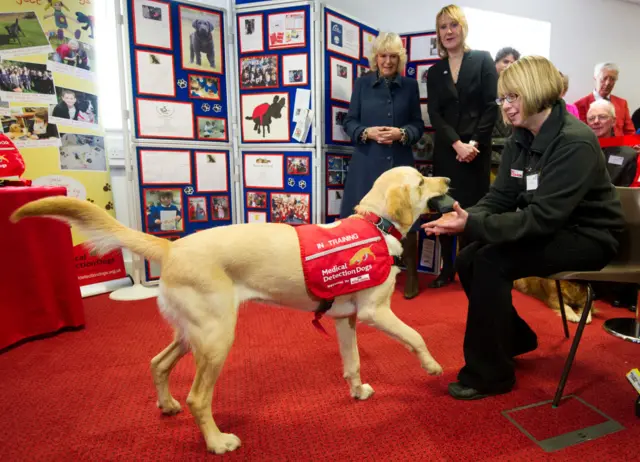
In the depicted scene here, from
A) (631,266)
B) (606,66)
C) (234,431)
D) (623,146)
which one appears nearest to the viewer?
(234,431)

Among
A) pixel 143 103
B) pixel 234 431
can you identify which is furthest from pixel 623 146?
pixel 143 103

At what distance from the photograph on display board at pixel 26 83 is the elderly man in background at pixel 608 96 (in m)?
5.70

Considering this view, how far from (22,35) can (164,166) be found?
1.56 m

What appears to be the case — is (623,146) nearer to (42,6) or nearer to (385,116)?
(385,116)

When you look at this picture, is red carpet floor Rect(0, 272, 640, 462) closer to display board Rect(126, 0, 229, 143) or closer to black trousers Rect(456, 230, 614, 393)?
black trousers Rect(456, 230, 614, 393)

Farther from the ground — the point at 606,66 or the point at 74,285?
the point at 606,66

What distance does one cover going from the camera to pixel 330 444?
1.74 metres

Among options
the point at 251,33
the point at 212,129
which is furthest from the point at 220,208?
the point at 251,33

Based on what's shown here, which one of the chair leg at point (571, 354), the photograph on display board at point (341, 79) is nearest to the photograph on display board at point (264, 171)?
the photograph on display board at point (341, 79)

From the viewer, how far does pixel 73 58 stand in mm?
3803

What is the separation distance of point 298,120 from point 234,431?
2.81 m

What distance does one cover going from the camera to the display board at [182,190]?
3.86 metres

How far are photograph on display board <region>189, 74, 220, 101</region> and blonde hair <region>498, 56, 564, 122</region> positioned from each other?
2.93 metres

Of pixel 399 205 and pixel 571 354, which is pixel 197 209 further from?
pixel 571 354
